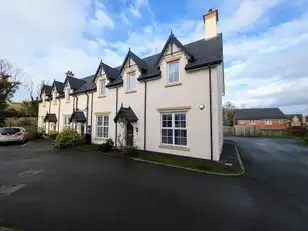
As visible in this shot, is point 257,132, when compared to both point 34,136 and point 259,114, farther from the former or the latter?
point 34,136

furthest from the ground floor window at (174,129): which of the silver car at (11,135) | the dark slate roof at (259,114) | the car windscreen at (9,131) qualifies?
the dark slate roof at (259,114)

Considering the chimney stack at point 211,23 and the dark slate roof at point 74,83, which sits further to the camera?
the dark slate roof at point 74,83

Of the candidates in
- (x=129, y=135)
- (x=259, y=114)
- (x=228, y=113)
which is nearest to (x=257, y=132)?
(x=259, y=114)

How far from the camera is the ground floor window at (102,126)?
50.3 feet

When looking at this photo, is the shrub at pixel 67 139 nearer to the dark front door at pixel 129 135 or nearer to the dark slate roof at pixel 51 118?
the dark front door at pixel 129 135

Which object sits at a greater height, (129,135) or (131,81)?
(131,81)

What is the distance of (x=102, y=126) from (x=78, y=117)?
3.19 meters

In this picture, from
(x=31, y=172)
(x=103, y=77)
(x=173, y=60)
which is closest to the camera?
(x=31, y=172)

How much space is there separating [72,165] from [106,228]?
20.6 ft

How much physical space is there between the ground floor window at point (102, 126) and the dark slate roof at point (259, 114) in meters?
49.3

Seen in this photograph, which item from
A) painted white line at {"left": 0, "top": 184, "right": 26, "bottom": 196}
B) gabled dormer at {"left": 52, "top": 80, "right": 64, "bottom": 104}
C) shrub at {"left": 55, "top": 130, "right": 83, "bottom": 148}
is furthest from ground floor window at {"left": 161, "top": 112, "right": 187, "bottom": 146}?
gabled dormer at {"left": 52, "top": 80, "right": 64, "bottom": 104}

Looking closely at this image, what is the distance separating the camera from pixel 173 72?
11430mm

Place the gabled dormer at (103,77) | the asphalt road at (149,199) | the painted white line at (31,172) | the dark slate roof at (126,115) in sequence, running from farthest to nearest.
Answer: the gabled dormer at (103,77)
the dark slate roof at (126,115)
the painted white line at (31,172)
the asphalt road at (149,199)

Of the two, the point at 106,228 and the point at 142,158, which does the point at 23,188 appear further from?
the point at 142,158
